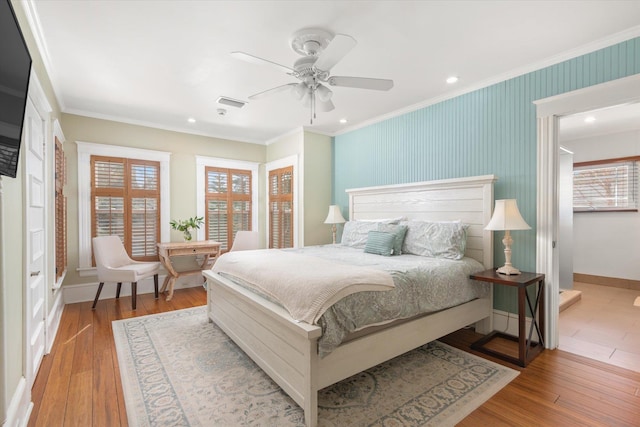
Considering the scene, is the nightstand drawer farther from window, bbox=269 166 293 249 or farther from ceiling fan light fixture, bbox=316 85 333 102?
ceiling fan light fixture, bbox=316 85 333 102

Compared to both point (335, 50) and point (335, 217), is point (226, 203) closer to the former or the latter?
point (335, 217)

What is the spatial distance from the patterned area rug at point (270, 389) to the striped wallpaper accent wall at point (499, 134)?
1.25m

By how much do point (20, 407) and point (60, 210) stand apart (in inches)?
111

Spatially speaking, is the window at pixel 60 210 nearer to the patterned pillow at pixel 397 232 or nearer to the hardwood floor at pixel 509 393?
the hardwood floor at pixel 509 393

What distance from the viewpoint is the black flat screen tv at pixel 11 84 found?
1.24m

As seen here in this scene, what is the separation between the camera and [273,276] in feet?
7.73

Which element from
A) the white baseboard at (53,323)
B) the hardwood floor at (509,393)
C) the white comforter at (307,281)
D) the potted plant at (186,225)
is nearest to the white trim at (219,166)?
the potted plant at (186,225)

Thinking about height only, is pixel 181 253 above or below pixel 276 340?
above

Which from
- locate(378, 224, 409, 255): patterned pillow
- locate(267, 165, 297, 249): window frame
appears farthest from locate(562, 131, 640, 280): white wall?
locate(267, 165, 297, 249): window frame

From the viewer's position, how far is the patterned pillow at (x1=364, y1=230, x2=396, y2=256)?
3381mm

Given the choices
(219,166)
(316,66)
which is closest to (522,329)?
(316,66)

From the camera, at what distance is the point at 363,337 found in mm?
2111

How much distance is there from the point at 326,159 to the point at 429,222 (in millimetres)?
2469

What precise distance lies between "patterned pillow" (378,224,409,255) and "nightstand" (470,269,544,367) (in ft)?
2.60
